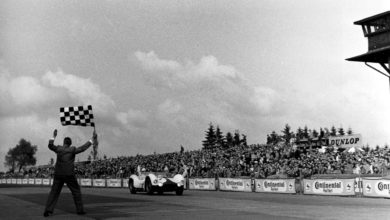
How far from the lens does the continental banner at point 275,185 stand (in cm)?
2546

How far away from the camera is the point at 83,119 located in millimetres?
18625

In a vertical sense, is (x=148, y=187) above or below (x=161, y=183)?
below

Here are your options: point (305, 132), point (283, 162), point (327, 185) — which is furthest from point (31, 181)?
point (305, 132)

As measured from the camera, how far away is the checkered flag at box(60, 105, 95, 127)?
18.2 metres

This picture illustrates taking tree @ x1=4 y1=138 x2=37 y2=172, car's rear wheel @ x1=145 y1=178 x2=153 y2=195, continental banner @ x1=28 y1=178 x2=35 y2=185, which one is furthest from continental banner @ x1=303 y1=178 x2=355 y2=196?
tree @ x1=4 y1=138 x2=37 y2=172

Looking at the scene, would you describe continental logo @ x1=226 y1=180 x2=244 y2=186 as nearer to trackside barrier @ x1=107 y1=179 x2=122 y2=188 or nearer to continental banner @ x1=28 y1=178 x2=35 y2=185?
trackside barrier @ x1=107 y1=179 x2=122 y2=188

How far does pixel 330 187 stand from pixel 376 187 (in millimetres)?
2790

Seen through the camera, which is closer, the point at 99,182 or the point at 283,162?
the point at 283,162

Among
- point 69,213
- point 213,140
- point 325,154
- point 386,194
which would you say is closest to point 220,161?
point 325,154

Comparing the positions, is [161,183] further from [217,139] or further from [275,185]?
[217,139]

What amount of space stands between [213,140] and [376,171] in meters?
84.8

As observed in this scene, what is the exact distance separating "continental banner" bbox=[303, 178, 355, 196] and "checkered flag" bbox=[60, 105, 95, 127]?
1131 centimetres

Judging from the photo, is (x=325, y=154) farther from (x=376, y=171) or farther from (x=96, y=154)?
(x=96, y=154)

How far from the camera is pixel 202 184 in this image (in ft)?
109
